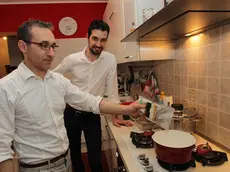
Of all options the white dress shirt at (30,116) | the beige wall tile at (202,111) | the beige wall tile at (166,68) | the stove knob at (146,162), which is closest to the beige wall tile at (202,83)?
the beige wall tile at (202,111)

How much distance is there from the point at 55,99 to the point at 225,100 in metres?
0.92

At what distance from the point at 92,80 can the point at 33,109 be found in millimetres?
816

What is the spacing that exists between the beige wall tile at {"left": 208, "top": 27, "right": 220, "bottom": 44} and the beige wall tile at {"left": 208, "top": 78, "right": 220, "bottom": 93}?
0.72ft

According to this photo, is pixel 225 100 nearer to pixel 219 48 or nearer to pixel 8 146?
pixel 219 48

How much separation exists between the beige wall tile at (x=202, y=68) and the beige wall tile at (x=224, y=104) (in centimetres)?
21

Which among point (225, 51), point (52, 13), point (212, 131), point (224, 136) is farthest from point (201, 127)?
point (52, 13)

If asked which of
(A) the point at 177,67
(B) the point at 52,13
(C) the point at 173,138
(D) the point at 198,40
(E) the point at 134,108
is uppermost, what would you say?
(B) the point at 52,13

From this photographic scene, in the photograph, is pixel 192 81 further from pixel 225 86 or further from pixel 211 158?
pixel 211 158

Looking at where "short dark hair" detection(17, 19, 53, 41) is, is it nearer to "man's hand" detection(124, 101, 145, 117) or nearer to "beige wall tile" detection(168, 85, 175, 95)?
"man's hand" detection(124, 101, 145, 117)

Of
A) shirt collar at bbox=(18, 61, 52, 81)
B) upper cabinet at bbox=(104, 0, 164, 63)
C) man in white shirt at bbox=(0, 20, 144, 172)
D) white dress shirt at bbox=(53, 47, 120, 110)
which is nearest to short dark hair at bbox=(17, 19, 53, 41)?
man in white shirt at bbox=(0, 20, 144, 172)

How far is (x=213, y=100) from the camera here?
3.92 ft

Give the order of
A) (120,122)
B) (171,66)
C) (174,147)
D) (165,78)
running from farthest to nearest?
(165,78) → (171,66) → (120,122) → (174,147)

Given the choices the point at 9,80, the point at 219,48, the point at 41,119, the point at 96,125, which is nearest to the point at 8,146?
the point at 41,119

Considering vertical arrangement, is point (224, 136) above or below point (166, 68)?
below
